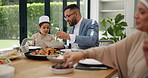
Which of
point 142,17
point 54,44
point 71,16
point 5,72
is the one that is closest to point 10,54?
point 54,44

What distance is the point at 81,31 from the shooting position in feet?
9.84

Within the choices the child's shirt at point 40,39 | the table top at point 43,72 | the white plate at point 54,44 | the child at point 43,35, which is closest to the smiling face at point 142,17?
the table top at point 43,72

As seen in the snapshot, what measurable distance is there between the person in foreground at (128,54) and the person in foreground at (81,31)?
100 cm

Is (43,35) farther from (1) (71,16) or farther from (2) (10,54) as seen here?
(2) (10,54)

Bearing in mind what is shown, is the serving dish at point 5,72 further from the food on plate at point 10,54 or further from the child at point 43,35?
the child at point 43,35

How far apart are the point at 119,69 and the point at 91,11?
423cm

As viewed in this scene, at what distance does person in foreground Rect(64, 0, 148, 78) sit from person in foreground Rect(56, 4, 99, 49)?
1.00 meters

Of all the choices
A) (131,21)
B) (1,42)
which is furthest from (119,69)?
(131,21)

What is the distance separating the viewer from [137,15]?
1302 mm

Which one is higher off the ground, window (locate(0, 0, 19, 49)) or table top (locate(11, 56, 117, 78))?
window (locate(0, 0, 19, 49))

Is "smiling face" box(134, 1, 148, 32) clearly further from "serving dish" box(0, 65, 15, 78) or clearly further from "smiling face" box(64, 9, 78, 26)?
"smiling face" box(64, 9, 78, 26)

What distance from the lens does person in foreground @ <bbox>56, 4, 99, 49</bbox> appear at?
2637 millimetres

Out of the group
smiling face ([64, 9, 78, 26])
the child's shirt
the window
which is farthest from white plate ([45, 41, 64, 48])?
the window

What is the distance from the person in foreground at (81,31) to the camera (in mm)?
2637
